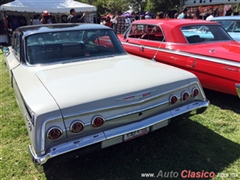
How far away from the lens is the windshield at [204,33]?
4676 millimetres

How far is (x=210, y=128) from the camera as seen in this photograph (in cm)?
330

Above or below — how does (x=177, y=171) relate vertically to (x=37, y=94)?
below

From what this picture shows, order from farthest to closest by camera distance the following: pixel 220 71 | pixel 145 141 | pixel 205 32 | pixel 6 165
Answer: pixel 205 32 < pixel 220 71 < pixel 145 141 < pixel 6 165

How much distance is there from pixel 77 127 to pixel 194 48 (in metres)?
3.21

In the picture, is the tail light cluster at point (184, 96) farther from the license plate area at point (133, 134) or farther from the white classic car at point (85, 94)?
the license plate area at point (133, 134)

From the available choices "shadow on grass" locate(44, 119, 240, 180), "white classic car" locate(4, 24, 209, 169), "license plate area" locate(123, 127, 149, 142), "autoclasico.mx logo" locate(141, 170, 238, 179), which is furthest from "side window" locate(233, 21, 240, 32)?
"license plate area" locate(123, 127, 149, 142)

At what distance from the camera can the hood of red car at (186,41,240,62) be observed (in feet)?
11.9

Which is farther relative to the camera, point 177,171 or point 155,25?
point 155,25

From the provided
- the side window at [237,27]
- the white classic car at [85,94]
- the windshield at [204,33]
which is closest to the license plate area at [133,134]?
the white classic car at [85,94]

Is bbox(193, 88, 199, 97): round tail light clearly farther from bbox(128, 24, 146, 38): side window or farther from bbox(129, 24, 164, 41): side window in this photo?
bbox(128, 24, 146, 38): side window

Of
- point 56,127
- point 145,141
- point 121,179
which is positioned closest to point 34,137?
point 56,127

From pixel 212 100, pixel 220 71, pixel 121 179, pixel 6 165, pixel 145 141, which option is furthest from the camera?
pixel 212 100

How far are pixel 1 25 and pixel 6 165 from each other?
14162 mm

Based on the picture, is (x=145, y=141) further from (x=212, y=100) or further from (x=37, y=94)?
(x=212, y=100)
